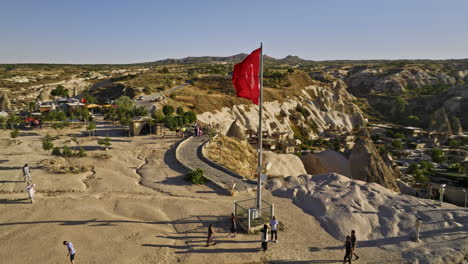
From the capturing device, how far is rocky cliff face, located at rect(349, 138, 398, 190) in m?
27.3

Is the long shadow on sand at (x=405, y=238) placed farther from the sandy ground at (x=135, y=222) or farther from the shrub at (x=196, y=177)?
the shrub at (x=196, y=177)

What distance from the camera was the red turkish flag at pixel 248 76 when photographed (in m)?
13.2

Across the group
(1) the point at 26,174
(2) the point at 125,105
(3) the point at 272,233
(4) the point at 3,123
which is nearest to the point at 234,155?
(3) the point at 272,233

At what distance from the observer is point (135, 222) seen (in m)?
14.5

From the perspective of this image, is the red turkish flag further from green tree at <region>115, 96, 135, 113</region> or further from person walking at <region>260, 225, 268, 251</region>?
green tree at <region>115, 96, 135, 113</region>

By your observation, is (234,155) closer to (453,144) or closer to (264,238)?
(264,238)

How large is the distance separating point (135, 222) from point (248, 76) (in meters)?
9.06

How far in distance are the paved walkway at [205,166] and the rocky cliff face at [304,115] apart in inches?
646

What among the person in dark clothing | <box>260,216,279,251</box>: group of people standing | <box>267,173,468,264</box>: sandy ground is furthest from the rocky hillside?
<box>260,216,279,251</box>: group of people standing

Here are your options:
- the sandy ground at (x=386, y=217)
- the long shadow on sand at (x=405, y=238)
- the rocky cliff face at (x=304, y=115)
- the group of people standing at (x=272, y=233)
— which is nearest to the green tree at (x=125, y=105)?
the rocky cliff face at (x=304, y=115)

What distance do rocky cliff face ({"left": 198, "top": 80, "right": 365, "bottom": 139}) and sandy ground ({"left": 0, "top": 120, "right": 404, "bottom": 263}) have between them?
27.1m

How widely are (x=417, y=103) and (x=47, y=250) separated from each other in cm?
11217

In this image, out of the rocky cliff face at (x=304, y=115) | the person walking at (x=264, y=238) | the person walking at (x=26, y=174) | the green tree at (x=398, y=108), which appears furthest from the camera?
the green tree at (x=398, y=108)

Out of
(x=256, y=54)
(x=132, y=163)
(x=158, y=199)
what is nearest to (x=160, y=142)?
(x=132, y=163)
